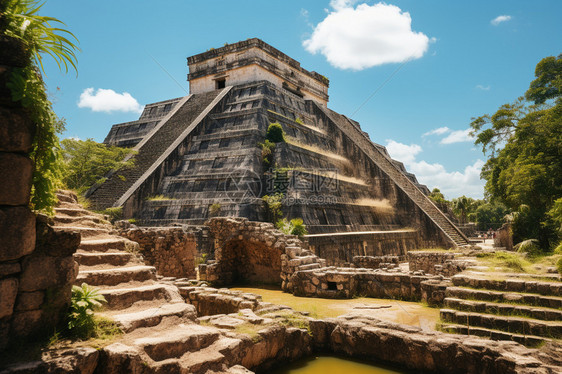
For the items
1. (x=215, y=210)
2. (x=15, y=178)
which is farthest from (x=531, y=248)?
(x=15, y=178)

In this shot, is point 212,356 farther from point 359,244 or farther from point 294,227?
point 359,244

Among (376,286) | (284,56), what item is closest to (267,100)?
(284,56)

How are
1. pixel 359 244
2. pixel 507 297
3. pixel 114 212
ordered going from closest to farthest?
pixel 507 297 → pixel 359 244 → pixel 114 212

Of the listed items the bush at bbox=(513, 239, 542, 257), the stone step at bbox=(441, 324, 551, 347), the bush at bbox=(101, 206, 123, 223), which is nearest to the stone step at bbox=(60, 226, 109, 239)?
the stone step at bbox=(441, 324, 551, 347)

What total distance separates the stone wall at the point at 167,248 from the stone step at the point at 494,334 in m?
8.64

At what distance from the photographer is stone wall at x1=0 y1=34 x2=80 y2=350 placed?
2.95 m

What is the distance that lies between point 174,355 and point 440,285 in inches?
273

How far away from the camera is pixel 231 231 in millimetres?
12328

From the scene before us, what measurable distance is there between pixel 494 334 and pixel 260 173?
13.5 metres

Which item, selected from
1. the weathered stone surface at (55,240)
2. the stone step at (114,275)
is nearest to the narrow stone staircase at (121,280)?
the stone step at (114,275)

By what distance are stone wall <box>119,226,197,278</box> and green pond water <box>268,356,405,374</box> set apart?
7.18 meters

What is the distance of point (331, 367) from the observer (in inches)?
207

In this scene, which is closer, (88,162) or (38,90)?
(38,90)

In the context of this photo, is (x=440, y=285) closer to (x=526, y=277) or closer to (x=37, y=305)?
(x=526, y=277)
